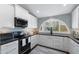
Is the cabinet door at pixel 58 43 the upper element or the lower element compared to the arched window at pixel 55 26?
lower

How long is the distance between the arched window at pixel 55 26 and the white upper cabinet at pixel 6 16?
0.70 m

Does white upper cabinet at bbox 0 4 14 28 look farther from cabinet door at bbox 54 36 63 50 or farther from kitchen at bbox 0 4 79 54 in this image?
cabinet door at bbox 54 36 63 50

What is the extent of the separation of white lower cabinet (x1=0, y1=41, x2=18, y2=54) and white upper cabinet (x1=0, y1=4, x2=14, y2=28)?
0.40 metres

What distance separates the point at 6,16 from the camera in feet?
5.82

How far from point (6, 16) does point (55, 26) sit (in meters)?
1.03

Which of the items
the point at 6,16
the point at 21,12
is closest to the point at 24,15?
the point at 21,12

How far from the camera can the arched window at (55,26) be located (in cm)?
170

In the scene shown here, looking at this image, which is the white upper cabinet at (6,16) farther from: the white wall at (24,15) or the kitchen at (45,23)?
the white wall at (24,15)

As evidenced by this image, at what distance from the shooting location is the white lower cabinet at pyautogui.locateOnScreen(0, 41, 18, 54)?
1379mm

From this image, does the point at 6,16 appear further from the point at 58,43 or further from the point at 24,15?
the point at 58,43

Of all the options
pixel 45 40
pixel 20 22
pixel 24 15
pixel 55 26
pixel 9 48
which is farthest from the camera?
pixel 24 15

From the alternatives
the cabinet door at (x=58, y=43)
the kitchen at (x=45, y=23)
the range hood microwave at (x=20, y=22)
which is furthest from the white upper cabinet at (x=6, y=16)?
the cabinet door at (x=58, y=43)

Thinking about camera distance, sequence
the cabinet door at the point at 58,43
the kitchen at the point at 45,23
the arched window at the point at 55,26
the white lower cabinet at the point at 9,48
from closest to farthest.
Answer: the white lower cabinet at the point at 9,48 < the kitchen at the point at 45,23 < the arched window at the point at 55,26 < the cabinet door at the point at 58,43
